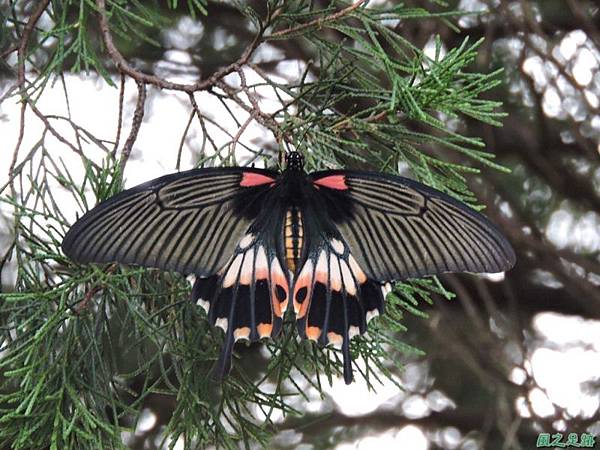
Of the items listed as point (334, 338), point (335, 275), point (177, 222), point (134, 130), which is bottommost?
point (334, 338)

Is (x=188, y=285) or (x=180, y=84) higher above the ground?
(x=180, y=84)

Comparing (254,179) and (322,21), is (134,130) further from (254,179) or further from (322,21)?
(322,21)

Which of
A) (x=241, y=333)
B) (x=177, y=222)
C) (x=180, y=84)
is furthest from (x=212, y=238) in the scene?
(x=180, y=84)

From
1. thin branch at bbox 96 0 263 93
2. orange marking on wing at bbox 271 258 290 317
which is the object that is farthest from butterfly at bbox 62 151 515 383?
thin branch at bbox 96 0 263 93

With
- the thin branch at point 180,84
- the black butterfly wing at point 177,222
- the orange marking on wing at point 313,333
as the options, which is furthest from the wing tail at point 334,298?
the thin branch at point 180,84

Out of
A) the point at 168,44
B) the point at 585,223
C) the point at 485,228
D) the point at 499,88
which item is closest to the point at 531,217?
the point at 585,223

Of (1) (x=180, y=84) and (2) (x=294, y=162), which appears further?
(1) (x=180, y=84)

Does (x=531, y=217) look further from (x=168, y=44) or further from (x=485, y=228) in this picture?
(x=485, y=228)
